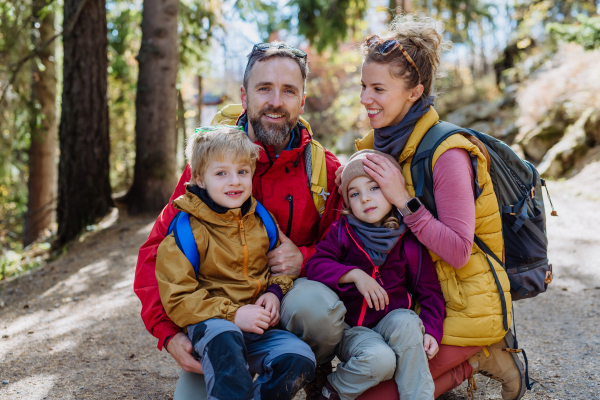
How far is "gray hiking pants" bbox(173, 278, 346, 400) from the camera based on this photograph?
220 centimetres

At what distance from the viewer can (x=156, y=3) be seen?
262 inches

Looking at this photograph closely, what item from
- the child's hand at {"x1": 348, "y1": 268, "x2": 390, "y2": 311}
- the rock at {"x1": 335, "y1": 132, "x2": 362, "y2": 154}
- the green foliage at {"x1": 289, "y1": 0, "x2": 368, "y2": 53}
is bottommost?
the rock at {"x1": 335, "y1": 132, "x2": 362, "y2": 154}

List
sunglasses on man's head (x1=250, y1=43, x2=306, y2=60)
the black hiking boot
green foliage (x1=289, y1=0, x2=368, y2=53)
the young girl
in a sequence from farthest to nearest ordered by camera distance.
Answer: green foliage (x1=289, y1=0, x2=368, y2=53) → sunglasses on man's head (x1=250, y1=43, x2=306, y2=60) → the black hiking boot → the young girl

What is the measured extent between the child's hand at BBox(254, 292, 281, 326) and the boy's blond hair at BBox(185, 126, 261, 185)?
0.71m

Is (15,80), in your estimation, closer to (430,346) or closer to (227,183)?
(227,183)

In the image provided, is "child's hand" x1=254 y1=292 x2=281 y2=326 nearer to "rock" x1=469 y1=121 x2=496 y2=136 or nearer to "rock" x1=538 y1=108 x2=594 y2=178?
"rock" x1=538 y1=108 x2=594 y2=178

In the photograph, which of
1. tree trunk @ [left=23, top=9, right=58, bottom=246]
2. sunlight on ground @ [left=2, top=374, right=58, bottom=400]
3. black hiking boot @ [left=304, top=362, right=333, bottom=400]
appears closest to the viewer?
black hiking boot @ [left=304, top=362, right=333, bottom=400]

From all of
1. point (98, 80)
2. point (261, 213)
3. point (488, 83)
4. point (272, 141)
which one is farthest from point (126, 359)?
point (488, 83)

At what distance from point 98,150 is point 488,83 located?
14.2m

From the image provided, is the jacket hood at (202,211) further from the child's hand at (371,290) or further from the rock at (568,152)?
the rock at (568,152)

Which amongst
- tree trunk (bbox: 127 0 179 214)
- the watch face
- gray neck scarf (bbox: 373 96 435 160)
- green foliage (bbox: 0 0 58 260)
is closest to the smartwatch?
the watch face

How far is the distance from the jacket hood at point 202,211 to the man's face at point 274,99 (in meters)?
0.62

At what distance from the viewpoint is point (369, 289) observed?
7.29 feet

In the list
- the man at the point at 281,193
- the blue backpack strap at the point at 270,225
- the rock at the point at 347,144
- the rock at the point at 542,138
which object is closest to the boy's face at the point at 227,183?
the blue backpack strap at the point at 270,225
